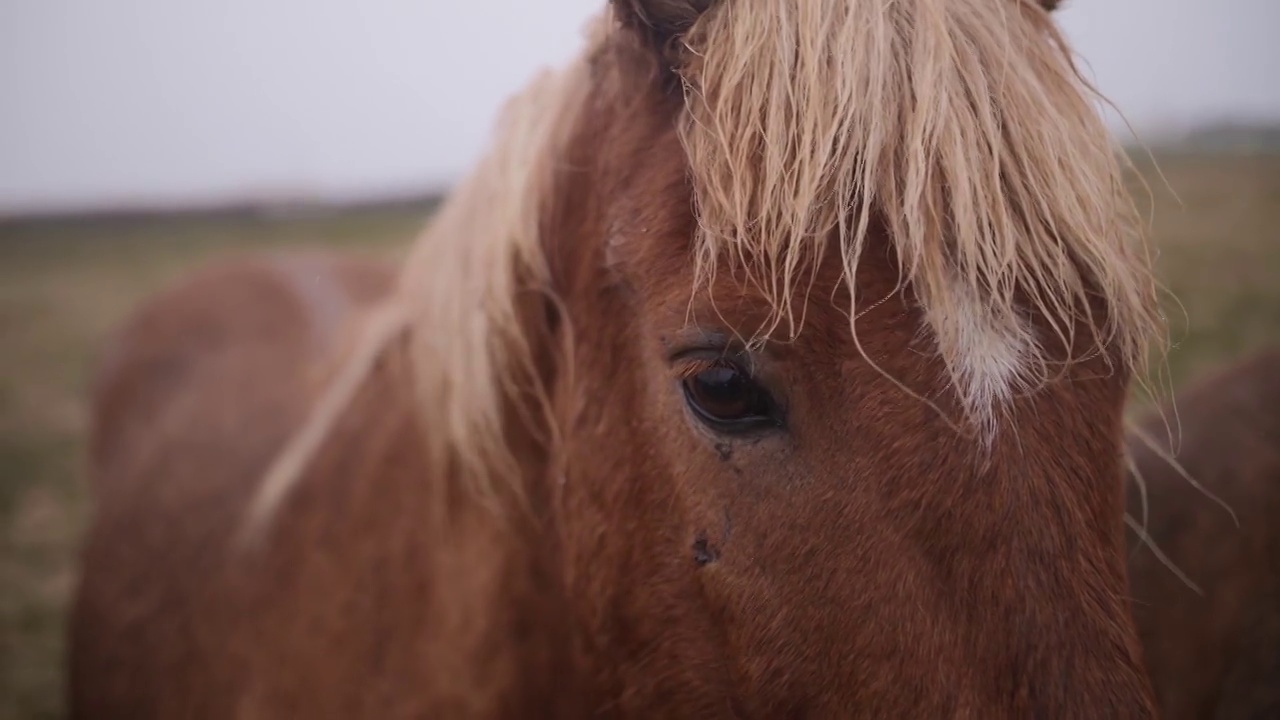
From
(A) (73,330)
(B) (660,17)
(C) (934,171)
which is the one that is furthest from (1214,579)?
(A) (73,330)

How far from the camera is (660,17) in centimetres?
116

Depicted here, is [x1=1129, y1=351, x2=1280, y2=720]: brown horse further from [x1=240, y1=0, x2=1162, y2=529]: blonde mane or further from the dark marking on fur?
the dark marking on fur

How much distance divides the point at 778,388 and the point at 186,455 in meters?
2.24

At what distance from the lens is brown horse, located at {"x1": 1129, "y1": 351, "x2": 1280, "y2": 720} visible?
195 cm

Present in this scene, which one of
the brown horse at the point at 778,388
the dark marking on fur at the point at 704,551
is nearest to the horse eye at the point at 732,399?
the brown horse at the point at 778,388

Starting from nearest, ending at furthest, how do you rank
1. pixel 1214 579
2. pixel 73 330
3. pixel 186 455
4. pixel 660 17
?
1. pixel 660 17
2. pixel 1214 579
3. pixel 186 455
4. pixel 73 330

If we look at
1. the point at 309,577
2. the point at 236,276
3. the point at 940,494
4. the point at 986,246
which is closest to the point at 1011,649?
the point at 940,494

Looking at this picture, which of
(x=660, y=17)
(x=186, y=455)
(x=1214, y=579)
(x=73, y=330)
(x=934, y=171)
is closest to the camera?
(x=934, y=171)

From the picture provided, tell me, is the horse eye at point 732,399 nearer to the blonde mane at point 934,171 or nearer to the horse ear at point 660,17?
the blonde mane at point 934,171

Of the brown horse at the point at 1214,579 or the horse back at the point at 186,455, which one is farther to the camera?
the horse back at the point at 186,455

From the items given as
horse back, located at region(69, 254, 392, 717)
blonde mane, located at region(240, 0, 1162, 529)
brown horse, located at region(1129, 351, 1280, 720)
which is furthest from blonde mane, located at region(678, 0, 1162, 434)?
horse back, located at region(69, 254, 392, 717)

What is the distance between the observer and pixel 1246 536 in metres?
2.07

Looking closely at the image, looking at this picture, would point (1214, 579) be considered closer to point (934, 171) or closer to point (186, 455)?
point (934, 171)

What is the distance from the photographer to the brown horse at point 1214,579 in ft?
6.40
